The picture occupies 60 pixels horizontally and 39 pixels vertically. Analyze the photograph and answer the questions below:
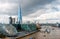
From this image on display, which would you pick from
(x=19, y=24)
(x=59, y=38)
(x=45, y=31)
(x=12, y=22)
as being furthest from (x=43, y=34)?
(x=12, y=22)

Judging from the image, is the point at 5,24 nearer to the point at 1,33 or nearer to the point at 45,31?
the point at 1,33

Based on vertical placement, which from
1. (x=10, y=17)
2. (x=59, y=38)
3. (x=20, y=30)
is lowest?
(x=59, y=38)

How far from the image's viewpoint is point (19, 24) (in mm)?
4480

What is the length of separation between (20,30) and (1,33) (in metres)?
0.74

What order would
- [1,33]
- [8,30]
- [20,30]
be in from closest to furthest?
[1,33] → [8,30] → [20,30]

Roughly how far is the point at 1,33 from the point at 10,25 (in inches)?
14.9

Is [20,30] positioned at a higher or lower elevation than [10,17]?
lower

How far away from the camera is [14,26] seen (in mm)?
4316

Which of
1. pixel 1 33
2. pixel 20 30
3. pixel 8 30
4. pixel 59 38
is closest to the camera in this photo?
pixel 1 33

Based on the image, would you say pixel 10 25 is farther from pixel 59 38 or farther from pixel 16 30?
pixel 59 38

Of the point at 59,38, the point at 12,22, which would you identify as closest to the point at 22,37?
the point at 12,22

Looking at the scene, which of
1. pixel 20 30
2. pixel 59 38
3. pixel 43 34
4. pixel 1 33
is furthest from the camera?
pixel 43 34

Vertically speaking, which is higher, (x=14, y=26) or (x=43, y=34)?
(x=14, y=26)

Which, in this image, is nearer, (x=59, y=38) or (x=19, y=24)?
(x=19, y=24)
